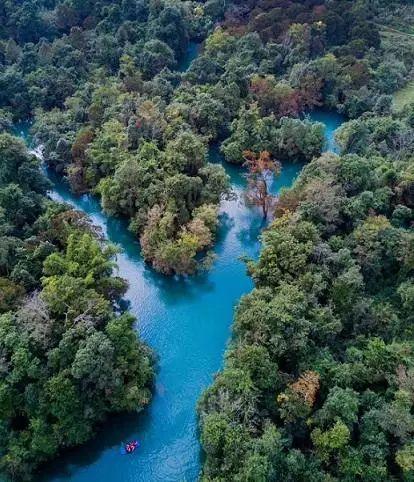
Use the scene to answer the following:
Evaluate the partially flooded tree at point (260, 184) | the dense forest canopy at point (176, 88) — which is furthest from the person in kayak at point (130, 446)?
the partially flooded tree at point (260, 184)

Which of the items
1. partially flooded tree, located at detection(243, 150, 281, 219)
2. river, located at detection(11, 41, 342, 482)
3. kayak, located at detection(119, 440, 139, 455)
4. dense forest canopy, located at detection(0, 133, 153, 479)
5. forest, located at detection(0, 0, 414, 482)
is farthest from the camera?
partially flooded tree, located at detection(243, 150, 281, 219)

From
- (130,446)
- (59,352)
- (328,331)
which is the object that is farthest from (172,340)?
(328,331)

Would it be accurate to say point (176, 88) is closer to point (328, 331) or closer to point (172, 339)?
point (172, 339)

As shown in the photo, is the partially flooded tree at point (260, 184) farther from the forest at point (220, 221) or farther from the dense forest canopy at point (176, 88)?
the dense forest canopy at point (176, 88)


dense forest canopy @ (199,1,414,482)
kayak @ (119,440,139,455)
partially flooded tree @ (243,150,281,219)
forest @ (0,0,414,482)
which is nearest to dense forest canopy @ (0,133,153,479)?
forest @ (0,0,414,482)

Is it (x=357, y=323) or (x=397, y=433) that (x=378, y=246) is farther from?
(x=397, y=433)

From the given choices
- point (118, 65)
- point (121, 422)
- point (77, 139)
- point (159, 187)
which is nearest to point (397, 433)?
point (121, 422)

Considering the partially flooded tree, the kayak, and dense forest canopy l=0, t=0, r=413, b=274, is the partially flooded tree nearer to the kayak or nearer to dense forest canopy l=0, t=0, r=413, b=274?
dense forest canopy l=0, t=0, r=413, b=274
